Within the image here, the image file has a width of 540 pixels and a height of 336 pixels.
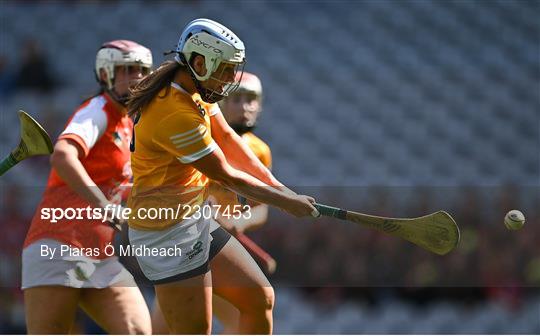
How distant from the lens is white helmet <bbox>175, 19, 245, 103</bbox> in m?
4.22

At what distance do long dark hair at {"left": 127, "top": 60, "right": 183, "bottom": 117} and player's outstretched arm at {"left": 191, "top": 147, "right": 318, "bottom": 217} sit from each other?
0.32m

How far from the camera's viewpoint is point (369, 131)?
35.4 feet

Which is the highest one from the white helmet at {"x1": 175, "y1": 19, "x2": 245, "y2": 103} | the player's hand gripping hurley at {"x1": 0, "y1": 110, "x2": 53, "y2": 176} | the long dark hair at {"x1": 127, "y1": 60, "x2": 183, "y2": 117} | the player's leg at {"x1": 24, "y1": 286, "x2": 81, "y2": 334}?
the white helmet at {"x1": 175, "y1": 19, "x2": 245, "y2": 103}

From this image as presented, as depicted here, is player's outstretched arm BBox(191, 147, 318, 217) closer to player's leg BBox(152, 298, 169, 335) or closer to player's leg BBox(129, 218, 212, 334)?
player's leg BBox(129, 218, 212, 334)

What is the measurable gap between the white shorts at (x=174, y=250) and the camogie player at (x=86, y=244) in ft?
1.46

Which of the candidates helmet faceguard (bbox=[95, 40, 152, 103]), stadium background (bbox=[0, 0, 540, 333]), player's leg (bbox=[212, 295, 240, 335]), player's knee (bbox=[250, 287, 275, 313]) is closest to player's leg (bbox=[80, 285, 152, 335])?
player's leg (bbox=[212, 295, 240, 335])

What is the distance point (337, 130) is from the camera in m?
10.8

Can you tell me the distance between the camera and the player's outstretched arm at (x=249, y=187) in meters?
4.17

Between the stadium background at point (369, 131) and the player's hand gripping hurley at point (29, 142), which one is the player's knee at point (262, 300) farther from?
the stadium background at point (369, 131)

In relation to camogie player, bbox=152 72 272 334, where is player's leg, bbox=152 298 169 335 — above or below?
below

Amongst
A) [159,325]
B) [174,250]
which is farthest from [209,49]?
[159,325]

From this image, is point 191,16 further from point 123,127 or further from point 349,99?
point 123,127

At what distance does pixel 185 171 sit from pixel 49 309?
1.00 metres

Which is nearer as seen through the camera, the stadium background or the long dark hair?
the long dark hair
